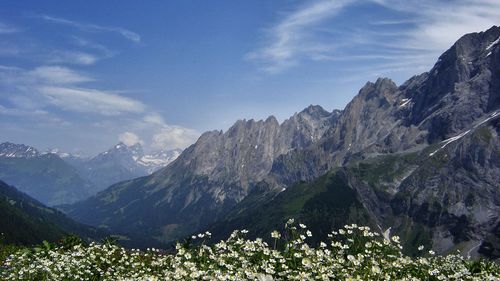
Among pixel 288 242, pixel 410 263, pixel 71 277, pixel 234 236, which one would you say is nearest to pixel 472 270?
pixel 410 263

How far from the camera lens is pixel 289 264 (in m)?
12.8

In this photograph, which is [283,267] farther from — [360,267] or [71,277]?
[71,277]

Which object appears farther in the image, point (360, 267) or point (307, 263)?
point (360, 267)

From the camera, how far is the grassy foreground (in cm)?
1218

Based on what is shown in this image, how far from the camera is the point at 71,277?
58.5ft

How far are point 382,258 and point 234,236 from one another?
458 cm

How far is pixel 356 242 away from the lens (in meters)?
15.4

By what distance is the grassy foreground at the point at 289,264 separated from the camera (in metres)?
12.2

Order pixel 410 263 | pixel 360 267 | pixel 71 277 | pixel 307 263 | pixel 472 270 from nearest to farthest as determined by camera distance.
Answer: pixel 307 263
pixel 360 267
pixel 410 263
pixel 472 270
pixel 71 277

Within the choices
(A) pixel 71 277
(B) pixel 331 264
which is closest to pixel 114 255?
(A) pixel 71 277

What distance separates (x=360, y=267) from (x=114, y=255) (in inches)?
489

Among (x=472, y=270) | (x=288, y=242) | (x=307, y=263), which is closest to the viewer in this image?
(x=307, y=263)

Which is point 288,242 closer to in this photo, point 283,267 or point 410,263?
point 283,267

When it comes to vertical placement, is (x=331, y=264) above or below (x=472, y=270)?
above
